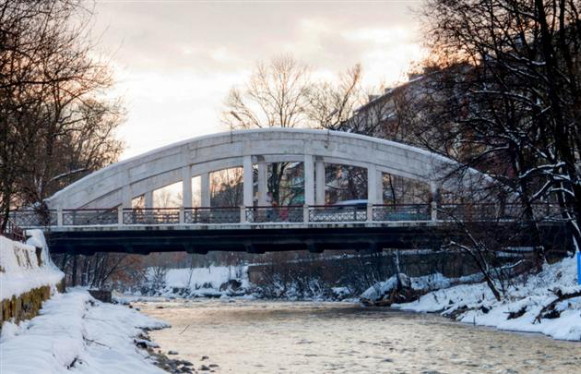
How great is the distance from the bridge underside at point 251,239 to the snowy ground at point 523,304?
90.2 inches

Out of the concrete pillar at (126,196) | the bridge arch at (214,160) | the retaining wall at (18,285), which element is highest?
the bridge arch at (214,160)

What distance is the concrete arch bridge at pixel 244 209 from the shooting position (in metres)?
35.1

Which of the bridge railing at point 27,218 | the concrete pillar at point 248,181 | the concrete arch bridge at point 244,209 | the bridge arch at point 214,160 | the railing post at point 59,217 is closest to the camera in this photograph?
the concrete arch bridge at point 244,209

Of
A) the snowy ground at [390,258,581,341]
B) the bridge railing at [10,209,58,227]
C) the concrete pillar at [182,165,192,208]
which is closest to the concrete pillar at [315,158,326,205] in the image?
the concrete pillar at [182,165,192,208]

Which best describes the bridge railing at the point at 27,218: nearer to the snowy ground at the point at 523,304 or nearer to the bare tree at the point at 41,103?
the bare tree at the point at 41,103

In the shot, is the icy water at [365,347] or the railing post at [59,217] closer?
the icy water at [365,347]

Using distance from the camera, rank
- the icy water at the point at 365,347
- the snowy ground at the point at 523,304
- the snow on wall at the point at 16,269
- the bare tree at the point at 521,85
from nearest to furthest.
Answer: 1. the snow on wall at the point at 16,269
2. the icy water at the point at 365,347
3. the snowy ground at the point at 523,304
4. the bare tree at the point at 521,85

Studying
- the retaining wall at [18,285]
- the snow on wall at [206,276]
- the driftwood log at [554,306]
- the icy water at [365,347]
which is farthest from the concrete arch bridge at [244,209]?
the snow on wall at [206,276]

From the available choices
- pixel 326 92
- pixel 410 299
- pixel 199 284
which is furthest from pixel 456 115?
pixel 199 284

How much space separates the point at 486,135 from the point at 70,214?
19051 mm

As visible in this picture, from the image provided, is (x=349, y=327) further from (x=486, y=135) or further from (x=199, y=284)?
(x=199, y=284)

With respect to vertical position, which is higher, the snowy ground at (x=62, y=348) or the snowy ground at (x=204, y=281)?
the snowy ground at (x=62, y=348)

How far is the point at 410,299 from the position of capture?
37125 millimetres

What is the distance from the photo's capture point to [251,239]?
119 ft
